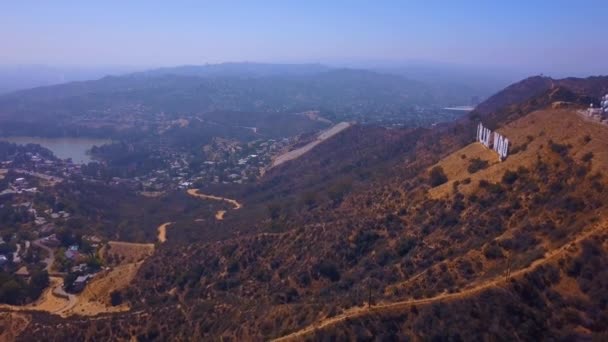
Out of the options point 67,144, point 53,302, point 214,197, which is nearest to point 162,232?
point 53,302

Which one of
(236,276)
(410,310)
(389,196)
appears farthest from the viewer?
(389,196)

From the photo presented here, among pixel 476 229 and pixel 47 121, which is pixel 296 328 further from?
pixel 47 121

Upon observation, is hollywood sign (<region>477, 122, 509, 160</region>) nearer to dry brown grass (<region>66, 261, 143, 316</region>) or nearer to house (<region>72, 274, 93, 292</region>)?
dry brown grass (<region>66, 261, 143, 316</region>)

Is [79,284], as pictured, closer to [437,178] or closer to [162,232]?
[162,232]

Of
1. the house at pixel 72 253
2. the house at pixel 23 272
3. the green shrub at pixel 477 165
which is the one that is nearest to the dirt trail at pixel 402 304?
the green shrub at pixel 477 165

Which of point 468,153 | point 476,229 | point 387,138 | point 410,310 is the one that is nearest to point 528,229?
point 476,229

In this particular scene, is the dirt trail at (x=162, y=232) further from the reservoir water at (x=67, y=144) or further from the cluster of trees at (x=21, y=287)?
the reservoir water at (x=67, y=144)
